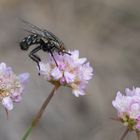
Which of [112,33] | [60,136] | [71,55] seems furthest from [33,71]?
[71,55]

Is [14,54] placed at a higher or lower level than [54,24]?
lower

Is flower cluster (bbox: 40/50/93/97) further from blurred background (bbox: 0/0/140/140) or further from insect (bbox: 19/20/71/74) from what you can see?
blurred background (bbox: 0/0/140/140)

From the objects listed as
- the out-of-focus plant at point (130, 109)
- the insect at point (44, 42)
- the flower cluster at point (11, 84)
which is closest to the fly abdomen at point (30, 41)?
the insect at point (44, 42)

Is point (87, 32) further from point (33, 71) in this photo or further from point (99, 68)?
point (33, 71)

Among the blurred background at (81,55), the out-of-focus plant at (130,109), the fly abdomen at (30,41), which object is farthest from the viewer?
the blurred background at (81,55)

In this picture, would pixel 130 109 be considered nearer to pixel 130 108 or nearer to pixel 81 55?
pixel 130 108

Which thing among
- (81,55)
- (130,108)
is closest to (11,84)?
(130,108)

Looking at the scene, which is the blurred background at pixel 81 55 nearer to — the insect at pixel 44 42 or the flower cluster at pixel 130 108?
the insect at pixel 44 42

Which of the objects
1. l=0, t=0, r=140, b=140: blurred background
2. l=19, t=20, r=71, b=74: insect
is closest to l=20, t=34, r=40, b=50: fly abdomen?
→ l=19, t=20, r=71, b=74: insect
